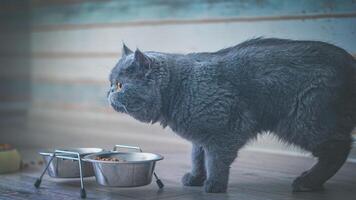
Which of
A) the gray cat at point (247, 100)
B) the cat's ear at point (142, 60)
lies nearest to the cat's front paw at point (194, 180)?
the gray cat at point (247, 100)

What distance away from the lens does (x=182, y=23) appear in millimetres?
4961

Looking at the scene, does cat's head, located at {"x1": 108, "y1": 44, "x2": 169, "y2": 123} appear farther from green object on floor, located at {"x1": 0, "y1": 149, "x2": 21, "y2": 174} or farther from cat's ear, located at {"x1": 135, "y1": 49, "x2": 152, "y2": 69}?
green object on floor, located at {"x1": 0, "y1": 149, "x2": 21, "y2": 174}

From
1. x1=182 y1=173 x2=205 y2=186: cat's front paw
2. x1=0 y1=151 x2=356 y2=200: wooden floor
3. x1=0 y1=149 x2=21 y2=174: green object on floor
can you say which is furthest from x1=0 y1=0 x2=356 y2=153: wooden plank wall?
x1=182 y1=173 x2=205 y2=186: cat's front paw

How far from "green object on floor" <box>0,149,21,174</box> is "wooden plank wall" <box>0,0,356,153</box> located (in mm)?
1436

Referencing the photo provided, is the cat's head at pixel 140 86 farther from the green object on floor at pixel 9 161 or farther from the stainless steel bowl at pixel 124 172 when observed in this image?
the green object on floor at pixel 9 161

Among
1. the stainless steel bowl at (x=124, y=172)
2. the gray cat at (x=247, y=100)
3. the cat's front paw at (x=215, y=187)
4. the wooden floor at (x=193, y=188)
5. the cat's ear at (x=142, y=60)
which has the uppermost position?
the cat's ear at (x=142, y=60)

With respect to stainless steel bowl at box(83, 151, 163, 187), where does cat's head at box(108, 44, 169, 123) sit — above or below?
above

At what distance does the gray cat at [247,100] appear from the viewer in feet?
9.11

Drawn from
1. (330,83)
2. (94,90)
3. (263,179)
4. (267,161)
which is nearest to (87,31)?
(94,90)

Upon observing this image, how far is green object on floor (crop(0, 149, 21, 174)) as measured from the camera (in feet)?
11.1

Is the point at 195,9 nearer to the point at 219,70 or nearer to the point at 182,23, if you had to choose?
the point at 182,23

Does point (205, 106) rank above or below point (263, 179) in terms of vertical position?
above

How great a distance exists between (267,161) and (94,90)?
2.28m

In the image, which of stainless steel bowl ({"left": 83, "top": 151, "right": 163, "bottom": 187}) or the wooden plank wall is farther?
the wooden plank wall
